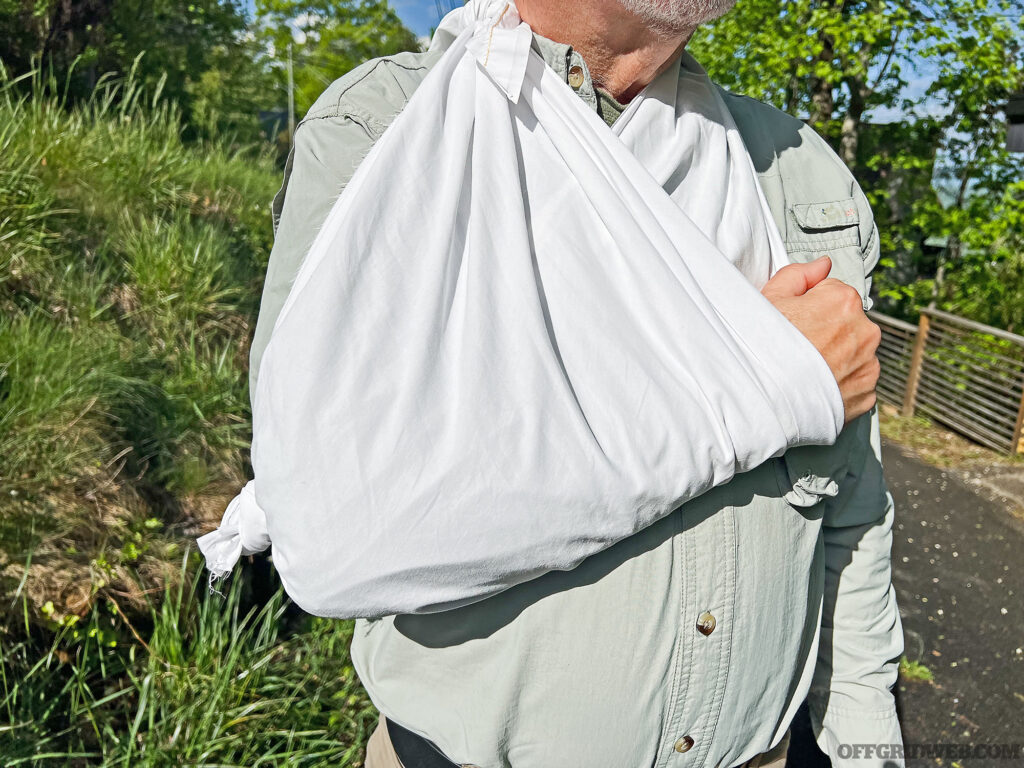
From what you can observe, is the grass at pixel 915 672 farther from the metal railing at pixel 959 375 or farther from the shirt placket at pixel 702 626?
the metal railing at pixel 959 375

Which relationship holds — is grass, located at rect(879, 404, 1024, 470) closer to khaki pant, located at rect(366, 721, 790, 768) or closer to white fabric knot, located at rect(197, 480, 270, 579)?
khaki pant, located at rect(366, 721, 790, 768)

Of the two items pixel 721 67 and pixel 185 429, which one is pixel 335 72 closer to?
pixel 721 67

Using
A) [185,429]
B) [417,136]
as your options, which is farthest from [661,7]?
[185,429]

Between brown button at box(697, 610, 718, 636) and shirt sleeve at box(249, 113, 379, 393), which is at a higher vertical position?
shirt sleeve at box(249, 113, 379, 393)

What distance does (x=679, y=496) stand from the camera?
40.9 inches

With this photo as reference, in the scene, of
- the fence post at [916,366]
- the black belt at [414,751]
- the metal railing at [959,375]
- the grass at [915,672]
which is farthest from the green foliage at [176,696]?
the fence post at [916,366]

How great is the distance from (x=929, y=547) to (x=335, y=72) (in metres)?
10.9

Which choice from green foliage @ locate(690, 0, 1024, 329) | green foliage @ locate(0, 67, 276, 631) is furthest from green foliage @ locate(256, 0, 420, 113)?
green foliage @ locate(0, 67, 276, 631)

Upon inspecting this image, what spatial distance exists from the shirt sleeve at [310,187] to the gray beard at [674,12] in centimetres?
41

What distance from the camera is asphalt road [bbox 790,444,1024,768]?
338cm

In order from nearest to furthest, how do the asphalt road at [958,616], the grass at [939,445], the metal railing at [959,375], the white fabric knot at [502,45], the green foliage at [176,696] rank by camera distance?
the white fabric knot at [502,45] < the green foliage at [176,696] < the asphalt road at [958,616] < the grass at [939,445] < the metal railing at [959,375]

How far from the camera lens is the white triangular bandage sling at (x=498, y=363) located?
958 mm

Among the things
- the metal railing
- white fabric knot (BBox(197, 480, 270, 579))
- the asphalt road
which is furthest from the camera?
the metal railing

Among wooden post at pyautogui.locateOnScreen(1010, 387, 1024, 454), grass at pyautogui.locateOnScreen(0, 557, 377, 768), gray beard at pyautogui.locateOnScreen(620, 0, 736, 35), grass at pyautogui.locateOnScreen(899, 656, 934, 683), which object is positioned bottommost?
wooden post at pyautogui.locateOnScreen(1010, 387, 1024, 454)
